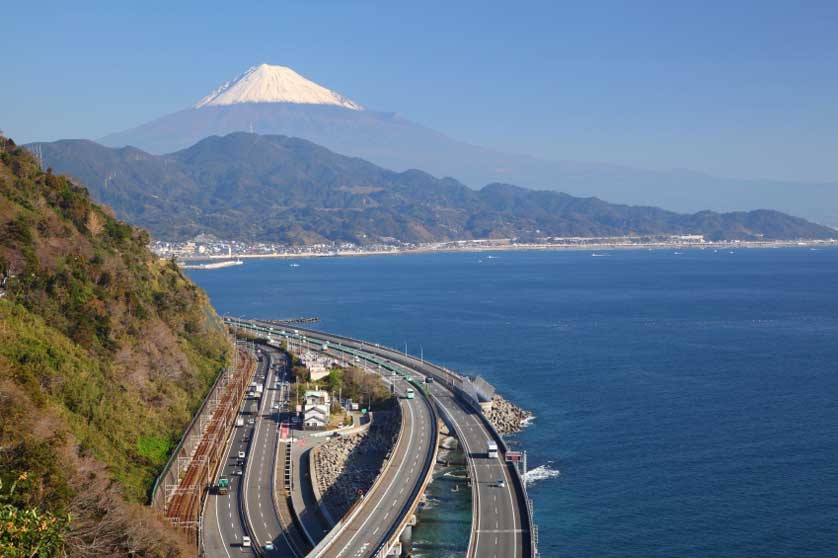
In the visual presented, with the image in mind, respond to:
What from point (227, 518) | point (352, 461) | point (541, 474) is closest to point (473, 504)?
point (541, 474)

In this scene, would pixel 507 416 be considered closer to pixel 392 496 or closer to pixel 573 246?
pixel 392 496

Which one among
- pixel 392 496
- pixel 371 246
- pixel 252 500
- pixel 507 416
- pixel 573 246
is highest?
pixel 573 246

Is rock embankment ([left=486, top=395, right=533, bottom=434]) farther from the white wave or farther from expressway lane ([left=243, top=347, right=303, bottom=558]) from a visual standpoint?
expressway lane ([left=243, top=347, right=303, bottom=558])

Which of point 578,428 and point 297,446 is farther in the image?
point 578,428

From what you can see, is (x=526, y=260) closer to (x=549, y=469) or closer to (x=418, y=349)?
(x=418, y=349)

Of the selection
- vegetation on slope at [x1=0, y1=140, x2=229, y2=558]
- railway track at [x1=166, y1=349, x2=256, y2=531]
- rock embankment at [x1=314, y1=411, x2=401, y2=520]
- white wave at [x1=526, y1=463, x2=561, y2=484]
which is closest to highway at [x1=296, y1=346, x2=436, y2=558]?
rock embankment at [x1=314, y1=411, x2=401, y2=520]

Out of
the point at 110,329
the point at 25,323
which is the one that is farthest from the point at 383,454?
the point at 25,323
